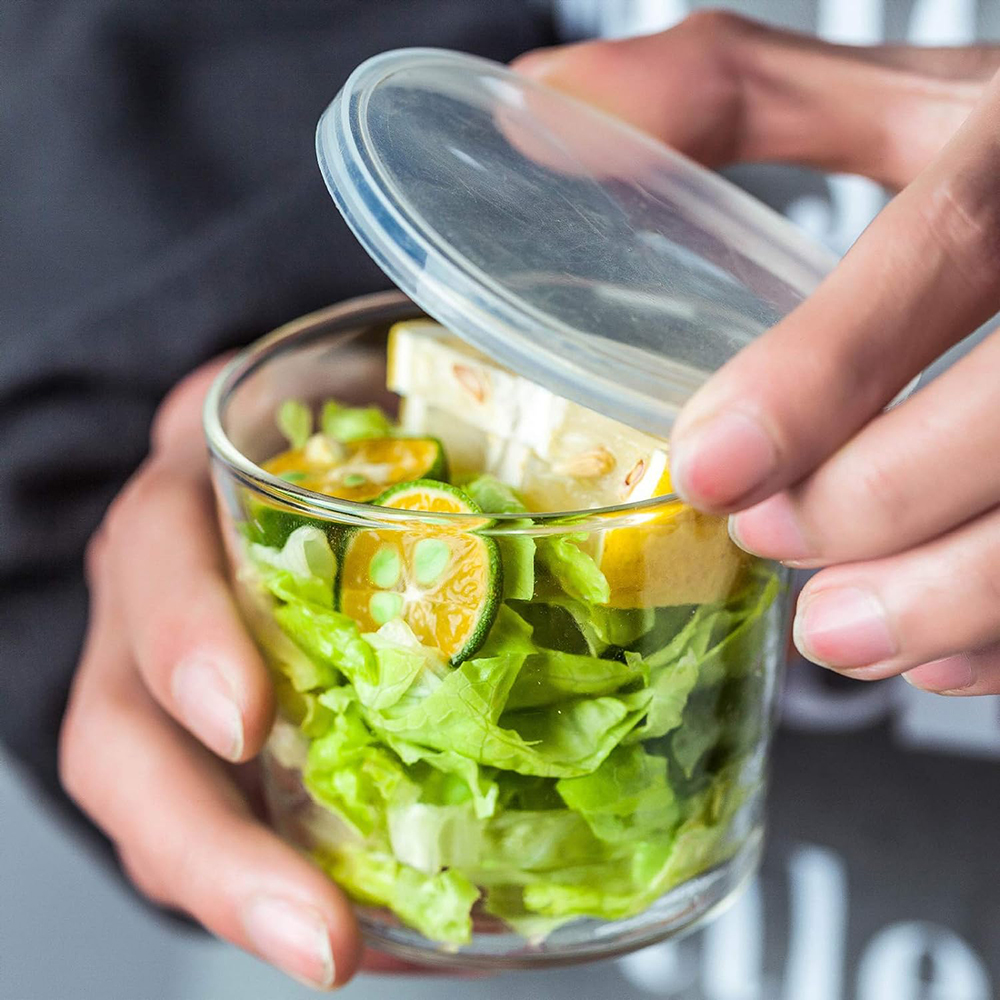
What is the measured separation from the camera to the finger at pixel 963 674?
1.35 ft

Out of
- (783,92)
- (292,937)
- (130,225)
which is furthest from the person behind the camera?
(130,225)

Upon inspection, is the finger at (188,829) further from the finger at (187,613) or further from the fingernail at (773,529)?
the fingernail at (773,529)

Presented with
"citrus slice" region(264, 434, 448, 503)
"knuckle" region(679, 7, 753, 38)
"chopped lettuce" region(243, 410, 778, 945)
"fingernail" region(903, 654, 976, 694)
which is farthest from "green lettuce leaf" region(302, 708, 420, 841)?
"knuckle" region(679, 7, 753, 38)

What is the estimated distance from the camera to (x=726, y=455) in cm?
31

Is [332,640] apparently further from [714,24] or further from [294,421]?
[714,24]

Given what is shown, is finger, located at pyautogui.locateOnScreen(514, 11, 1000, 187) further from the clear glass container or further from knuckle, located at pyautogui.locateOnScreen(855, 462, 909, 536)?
knuckle, located at pyautogui.locateOnScreen(855, 462, 909, 536)

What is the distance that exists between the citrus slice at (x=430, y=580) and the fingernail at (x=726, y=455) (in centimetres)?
9

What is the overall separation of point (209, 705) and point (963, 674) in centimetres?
33

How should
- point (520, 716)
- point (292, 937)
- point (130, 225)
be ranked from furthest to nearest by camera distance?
point (130, 225) → point (292, 937) → point (520, 716)

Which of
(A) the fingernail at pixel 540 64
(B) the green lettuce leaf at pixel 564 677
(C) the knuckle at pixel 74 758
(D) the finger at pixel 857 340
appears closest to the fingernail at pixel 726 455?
(D) the finger at pixel 857 340

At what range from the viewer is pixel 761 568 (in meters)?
0.45

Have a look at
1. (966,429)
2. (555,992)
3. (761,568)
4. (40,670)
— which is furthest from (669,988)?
(966,429)

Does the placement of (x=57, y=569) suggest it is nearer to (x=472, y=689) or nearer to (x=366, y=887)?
(x=366, y=887)

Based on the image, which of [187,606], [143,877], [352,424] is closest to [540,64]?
[352,424]
